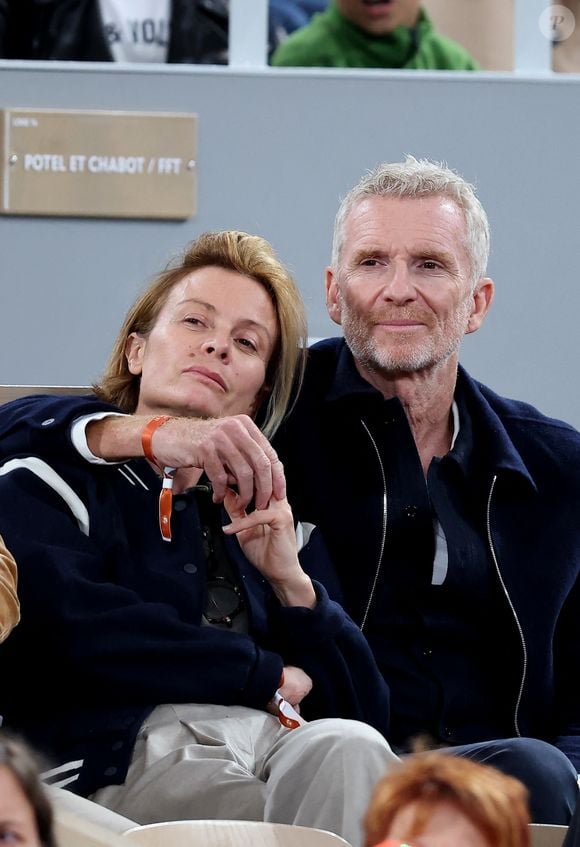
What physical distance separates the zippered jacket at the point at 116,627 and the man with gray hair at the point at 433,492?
21 centimetres

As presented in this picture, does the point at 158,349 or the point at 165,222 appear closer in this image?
the point at 158,349

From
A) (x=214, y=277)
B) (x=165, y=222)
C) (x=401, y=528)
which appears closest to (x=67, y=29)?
(x=165, y=222)

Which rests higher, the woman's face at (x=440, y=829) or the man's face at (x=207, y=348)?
the man's face at (x=207, y=348)

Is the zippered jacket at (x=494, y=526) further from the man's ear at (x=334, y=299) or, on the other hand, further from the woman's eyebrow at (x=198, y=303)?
the woman's eyebrow at (x=198, y=303)

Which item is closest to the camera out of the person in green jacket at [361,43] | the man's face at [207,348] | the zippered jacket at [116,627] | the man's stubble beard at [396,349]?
the zippered jacket at [116,627]

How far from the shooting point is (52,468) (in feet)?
6.00

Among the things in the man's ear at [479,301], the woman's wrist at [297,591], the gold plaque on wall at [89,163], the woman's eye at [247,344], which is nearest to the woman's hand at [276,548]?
the woman's wrist at [297,591]

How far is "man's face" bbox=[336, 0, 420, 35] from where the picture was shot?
147 inches

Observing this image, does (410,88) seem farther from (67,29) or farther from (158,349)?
(158,349)

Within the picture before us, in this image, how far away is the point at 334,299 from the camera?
2.36m

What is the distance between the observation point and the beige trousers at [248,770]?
140cm

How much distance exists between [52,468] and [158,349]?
11.7 inches

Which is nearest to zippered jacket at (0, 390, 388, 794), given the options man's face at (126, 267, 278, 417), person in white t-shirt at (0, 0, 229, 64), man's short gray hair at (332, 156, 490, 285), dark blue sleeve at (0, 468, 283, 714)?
dark blue sleeve at (0, 468, 283, 714)

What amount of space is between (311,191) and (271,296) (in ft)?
5.54
